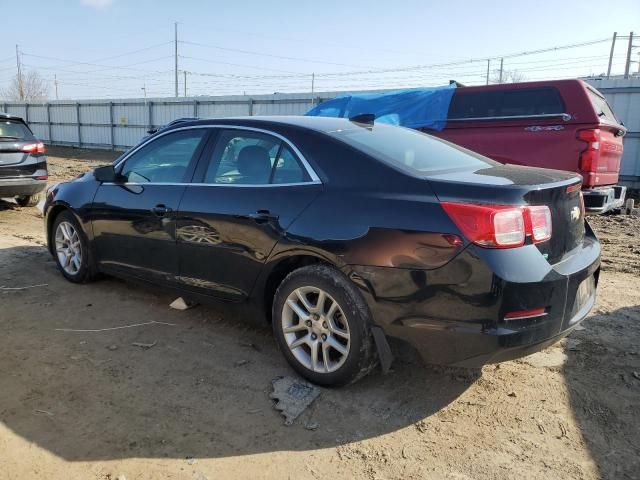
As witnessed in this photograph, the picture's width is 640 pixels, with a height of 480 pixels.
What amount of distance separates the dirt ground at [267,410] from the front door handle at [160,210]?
87cm

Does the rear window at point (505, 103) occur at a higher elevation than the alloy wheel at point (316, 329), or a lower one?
higher

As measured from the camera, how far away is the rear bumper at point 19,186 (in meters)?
8.14

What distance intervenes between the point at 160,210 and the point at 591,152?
5276 millimetres

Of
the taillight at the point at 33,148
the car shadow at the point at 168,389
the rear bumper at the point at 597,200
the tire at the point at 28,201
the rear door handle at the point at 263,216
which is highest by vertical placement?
the taillight at the point at 33,148

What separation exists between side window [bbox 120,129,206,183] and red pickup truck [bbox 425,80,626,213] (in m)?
4.68

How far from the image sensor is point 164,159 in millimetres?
4199

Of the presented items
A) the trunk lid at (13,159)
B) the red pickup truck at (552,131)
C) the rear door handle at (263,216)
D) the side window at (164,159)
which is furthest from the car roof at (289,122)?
the trunk lid at (13,159)

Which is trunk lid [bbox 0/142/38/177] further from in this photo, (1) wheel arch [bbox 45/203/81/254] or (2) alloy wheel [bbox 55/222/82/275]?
(2) alloy wheel [bbox 55/222/82/275]

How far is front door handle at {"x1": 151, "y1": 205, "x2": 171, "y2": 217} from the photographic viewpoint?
3.88 m

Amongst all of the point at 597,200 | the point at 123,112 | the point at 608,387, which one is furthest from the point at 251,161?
the point at 123,112

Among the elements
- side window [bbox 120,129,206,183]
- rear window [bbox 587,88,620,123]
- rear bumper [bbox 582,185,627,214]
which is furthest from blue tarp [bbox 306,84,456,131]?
side window [bbox 120,129,206,183]

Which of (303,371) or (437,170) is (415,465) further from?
(437,170)

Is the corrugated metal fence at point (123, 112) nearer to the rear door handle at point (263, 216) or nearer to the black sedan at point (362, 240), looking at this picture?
the black sedan at point (362, 240)

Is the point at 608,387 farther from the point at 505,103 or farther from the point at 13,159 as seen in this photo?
the point at 13,159
